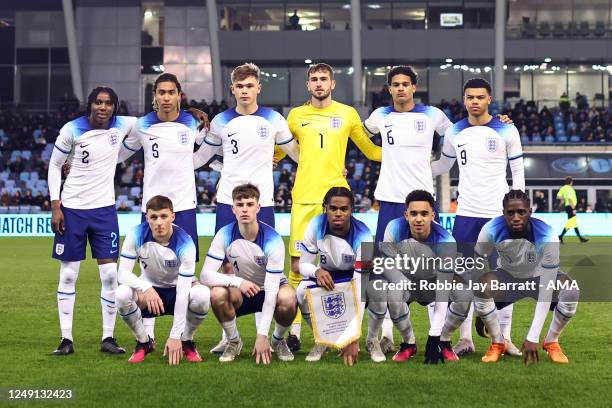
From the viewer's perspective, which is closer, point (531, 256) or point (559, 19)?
point (531, 256)

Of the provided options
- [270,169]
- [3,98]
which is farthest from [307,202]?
[3,98]

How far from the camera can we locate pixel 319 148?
28.4 ft

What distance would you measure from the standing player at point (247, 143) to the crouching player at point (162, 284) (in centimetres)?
83

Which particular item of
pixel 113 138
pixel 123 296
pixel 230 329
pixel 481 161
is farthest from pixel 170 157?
pixel 481 161

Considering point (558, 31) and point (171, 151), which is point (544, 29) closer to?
point (558, 31)

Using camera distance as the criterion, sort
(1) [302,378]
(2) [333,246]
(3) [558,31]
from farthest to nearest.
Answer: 1. (3) [558,31]
2. (2) [333,246]
3. (1) [302,378]

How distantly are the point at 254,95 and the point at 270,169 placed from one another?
2.15 feet

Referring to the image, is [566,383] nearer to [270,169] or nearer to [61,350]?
[270,169]

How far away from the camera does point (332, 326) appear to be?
752 centimetres

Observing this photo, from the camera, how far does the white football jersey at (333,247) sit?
763 cm

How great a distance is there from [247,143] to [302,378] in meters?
2.39

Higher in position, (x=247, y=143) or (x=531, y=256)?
(x=247, y=143)

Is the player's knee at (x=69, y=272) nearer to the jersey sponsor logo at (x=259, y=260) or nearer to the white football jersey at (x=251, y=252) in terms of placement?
the white football jersey at (x=251, y=252)

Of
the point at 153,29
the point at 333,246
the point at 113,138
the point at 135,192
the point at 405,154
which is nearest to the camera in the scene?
the point at 333,246
